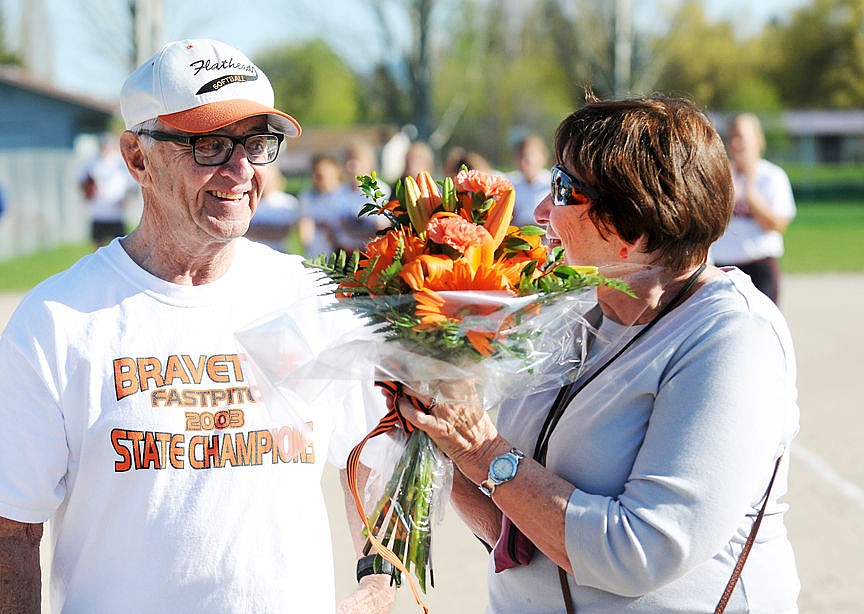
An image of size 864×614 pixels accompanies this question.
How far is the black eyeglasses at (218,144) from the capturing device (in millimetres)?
2508

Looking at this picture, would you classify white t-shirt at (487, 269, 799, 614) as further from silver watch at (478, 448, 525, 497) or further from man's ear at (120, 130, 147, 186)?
man's ear at (120, 130, 147, 186)

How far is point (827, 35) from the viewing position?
Answer: 73062 millimetres

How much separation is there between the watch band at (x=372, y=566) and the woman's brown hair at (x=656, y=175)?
3.04 ft

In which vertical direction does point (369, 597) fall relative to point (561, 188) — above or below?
below

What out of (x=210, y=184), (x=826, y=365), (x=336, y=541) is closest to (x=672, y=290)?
(x=210, y=184)

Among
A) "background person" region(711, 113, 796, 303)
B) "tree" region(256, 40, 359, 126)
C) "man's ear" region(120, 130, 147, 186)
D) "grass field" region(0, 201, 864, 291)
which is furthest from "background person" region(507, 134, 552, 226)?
"tree" region(256, 40, 359, 126)

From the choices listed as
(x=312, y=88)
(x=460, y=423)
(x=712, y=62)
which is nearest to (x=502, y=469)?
(x=460, y=423)

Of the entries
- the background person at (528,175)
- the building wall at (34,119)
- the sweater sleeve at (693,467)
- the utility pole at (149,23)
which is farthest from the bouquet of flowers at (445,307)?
the building wall at (34,119)

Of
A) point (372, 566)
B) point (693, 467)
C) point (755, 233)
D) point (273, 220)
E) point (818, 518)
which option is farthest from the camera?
point (273, 220)

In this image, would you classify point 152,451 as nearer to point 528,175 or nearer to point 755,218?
point 755,218

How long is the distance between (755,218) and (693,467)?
23.5 feet

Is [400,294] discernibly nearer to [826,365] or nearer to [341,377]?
[341,377]

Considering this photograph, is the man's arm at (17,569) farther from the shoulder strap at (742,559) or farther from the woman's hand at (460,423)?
the shoulder strap at (742,559)

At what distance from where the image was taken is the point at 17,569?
233cm
